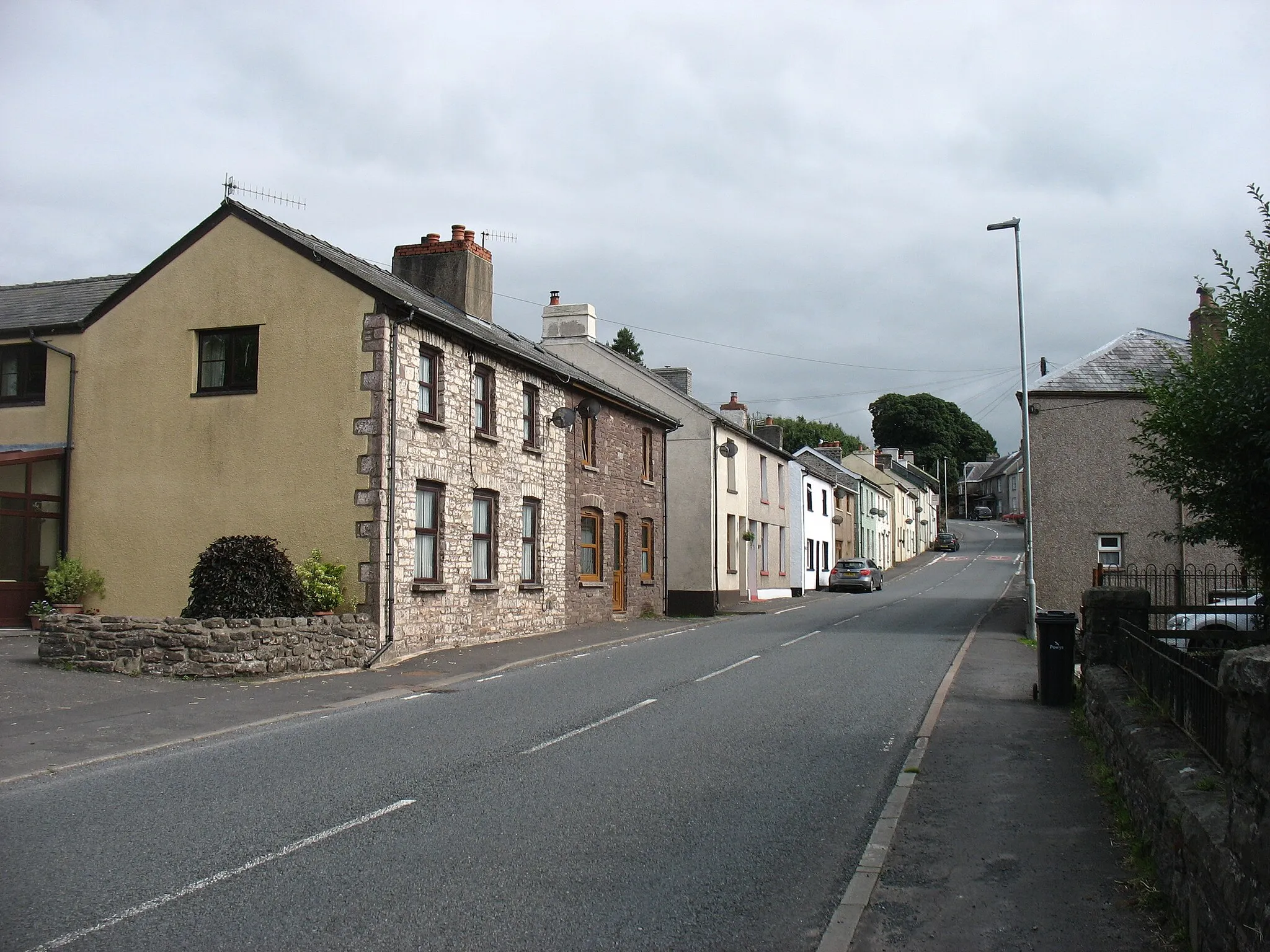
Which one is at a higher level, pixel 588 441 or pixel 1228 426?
pixel 588 441

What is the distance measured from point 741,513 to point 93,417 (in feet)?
80.1

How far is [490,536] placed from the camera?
71.1 ft

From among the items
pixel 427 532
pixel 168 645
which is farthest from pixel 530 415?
pixel 168 645

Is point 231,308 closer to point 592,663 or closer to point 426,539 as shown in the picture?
point 426,539

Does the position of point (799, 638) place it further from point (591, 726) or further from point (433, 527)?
point (591, 726)

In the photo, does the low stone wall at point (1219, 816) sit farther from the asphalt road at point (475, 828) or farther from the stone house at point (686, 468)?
the stone house at point (686, 468)

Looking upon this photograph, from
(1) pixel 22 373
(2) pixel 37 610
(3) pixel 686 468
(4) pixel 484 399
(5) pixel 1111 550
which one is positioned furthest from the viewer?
(3) pixel 686 468

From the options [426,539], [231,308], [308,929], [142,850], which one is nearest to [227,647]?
[426,539]

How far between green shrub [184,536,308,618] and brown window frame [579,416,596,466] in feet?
37.3

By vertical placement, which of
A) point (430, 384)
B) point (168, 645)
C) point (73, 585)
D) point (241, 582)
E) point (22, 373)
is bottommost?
point (168, 645)

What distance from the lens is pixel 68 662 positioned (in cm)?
1491

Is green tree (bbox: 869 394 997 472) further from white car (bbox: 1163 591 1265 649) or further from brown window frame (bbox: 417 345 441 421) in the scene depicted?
brown window frame (bbox: 417 345 441 421)

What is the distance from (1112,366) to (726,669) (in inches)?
724

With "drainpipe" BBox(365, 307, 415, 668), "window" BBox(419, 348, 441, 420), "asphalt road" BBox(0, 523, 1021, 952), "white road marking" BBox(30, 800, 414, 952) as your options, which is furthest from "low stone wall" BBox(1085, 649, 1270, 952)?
"window" BBox(419, 348, 441, 420)
